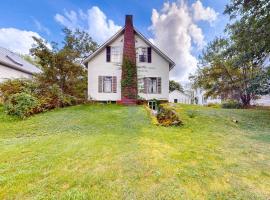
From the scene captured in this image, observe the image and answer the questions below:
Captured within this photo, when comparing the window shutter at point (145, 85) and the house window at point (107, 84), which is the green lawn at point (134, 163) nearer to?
the house window at point (107, 84)

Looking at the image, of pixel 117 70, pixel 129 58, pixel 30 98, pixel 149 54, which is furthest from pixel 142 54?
pixel 30 98

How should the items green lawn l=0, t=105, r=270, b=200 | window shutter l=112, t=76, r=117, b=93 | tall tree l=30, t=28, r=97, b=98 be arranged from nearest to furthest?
green lawn l=0, t=105, r=270, b=200, tall tree l=30, t=28, r=97, b=98, window shutter l=112, t=76, r=117, b=93

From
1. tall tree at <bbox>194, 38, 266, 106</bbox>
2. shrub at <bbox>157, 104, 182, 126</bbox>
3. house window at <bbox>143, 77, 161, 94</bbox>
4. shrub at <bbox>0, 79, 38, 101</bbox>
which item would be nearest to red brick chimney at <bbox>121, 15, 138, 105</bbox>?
house window at <bbox>143, 77, 161, 94</bbox>

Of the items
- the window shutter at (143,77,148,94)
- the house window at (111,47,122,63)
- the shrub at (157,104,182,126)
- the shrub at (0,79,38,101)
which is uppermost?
the house window at (111,47,122,63)

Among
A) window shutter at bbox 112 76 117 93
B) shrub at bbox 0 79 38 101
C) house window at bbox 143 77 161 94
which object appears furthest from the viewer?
house window at bbox 143 77 161 94

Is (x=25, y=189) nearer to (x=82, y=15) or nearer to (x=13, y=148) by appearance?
(x=13, y=148)

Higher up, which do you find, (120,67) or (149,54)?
(149,54)

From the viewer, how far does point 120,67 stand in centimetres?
1553

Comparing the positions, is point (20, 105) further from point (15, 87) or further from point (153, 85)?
point (153, 85)

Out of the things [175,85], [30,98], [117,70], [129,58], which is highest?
[175,85]

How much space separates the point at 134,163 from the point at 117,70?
12.2 m

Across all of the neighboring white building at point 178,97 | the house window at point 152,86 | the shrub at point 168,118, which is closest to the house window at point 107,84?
the house window at point 152,86

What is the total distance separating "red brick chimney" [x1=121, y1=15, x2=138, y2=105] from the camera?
592 inches

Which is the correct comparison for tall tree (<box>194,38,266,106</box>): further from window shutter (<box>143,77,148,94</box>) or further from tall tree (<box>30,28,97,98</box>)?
tall tree (<box>30,28,97,98</box>)
